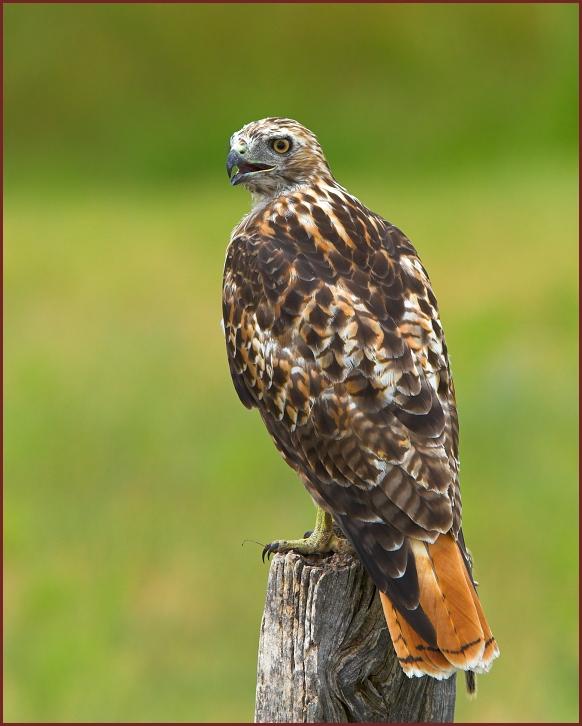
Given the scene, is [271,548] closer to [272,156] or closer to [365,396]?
[365,396]

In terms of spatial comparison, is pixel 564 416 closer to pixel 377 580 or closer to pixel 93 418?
pixel 93 418

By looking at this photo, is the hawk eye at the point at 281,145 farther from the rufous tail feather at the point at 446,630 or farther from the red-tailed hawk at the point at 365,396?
the rufous tail feather at the point at 446,630

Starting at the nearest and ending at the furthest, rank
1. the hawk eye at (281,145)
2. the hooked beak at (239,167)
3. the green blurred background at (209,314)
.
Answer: the hooked beak at (239,167), the hawk eye at (281,145), the green blurred background at (209,314)

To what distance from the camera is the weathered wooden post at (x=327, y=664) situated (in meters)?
4.29

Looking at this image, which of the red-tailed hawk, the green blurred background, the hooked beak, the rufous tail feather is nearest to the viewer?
the rufous tail feather

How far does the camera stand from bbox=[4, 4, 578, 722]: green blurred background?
35.7 feet

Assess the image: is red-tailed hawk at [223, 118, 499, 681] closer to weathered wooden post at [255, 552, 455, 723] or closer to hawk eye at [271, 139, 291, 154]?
weathered wooden post at [255, 552, 455, 723]

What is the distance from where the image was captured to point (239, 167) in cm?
598

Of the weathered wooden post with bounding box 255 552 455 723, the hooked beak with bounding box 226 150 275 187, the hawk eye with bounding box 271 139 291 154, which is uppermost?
the hawk eye with bounding box 271 139 291 154

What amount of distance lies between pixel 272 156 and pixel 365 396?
1.64 m

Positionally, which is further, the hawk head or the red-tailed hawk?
the hawk head

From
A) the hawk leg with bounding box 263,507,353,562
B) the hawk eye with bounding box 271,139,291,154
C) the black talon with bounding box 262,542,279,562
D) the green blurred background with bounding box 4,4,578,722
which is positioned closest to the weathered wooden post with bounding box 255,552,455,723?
the hawk leg with bounding box 263,507,353,562

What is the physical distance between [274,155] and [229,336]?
3.40ft

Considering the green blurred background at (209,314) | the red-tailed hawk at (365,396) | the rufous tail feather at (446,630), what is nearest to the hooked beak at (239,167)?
the red-tailed hawk at (365,396)
